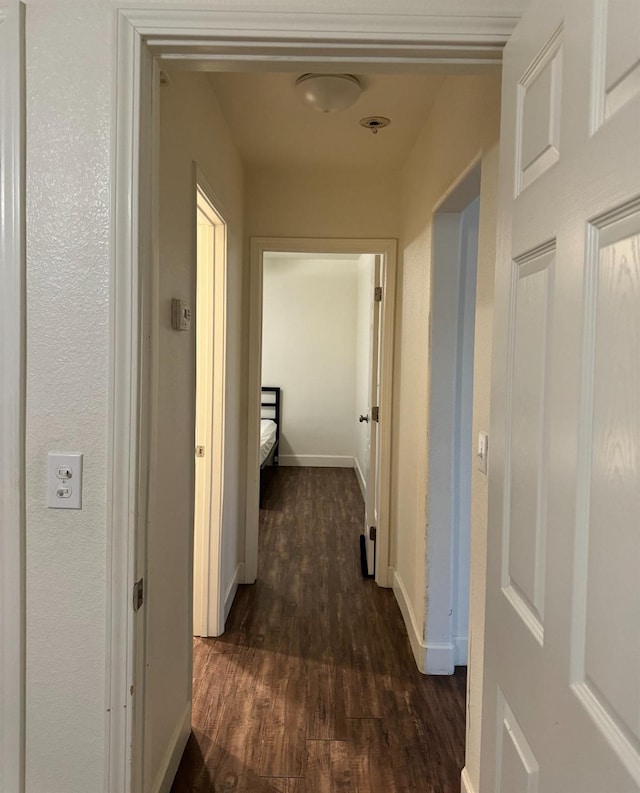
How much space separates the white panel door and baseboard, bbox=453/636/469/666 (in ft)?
5.24

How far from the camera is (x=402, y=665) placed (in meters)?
2.49

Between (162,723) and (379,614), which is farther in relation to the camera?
(379,614)

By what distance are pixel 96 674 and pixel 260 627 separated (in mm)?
1857

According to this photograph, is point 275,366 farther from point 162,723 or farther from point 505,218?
point 505,218

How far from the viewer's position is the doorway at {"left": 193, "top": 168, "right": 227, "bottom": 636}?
2.57 meters

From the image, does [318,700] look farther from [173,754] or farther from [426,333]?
[426,333]

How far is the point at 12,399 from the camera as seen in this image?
41.2 inches

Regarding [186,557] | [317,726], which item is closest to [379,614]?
[317,726]

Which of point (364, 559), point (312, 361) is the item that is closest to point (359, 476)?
point (312, 361)

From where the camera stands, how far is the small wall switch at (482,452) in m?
1.57

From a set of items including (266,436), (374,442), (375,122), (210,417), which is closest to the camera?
(375,122)

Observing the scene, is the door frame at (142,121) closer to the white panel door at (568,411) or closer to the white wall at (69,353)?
the white wall at (69,353)

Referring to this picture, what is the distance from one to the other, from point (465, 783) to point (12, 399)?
170cm

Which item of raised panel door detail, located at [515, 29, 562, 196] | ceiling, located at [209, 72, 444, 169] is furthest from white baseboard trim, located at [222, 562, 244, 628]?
raised panel door detail, located at [515, 29, 562, 196]
